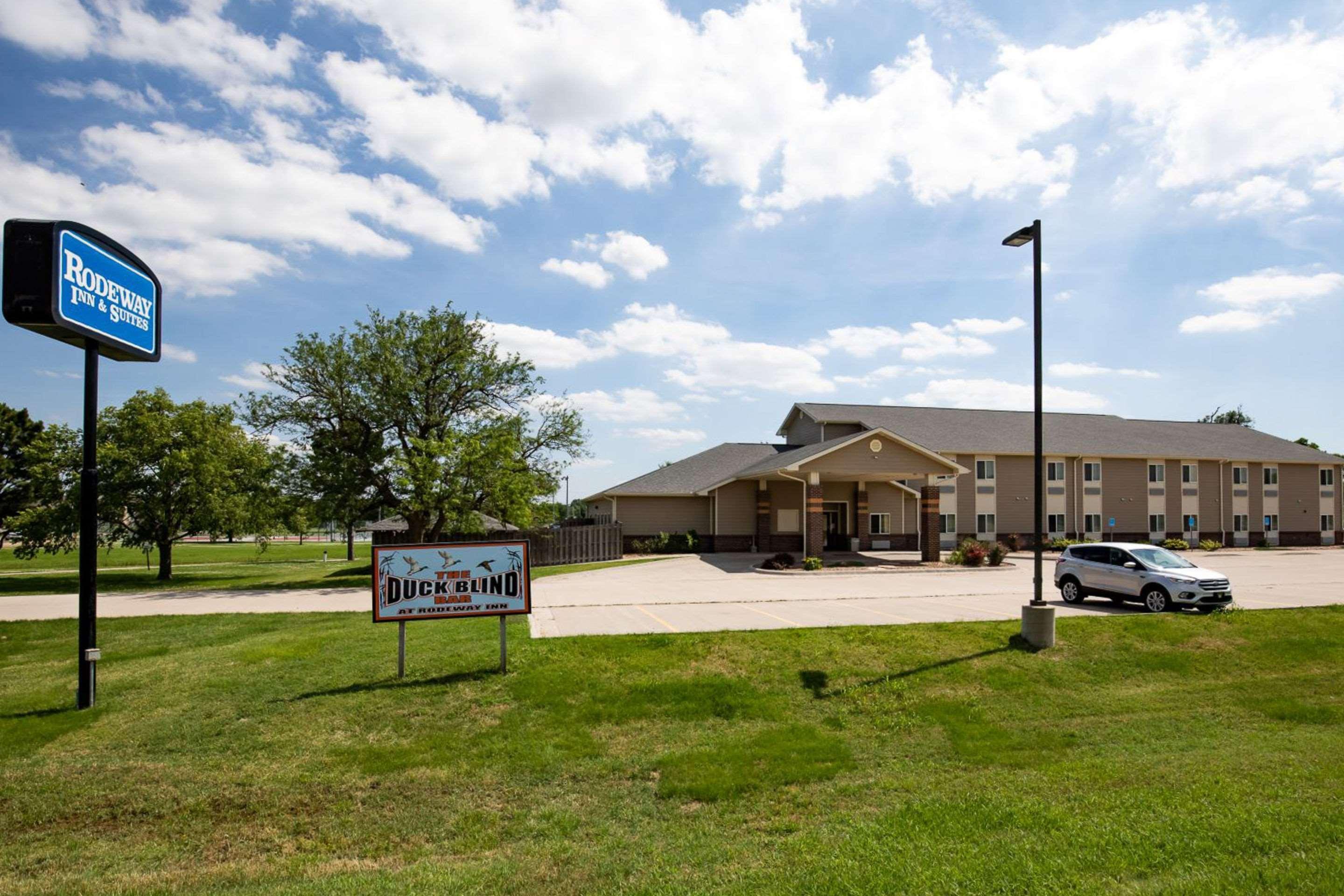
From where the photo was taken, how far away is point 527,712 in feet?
30.6

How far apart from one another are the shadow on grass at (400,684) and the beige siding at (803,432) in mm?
35344

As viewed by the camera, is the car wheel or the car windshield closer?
the car windshield

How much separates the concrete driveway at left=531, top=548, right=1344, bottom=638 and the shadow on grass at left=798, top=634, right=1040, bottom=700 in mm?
2318

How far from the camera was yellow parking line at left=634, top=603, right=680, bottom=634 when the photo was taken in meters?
13.9

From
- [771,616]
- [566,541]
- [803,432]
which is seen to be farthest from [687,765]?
[803,432]

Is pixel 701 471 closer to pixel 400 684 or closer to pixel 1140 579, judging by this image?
pixel 1140 579

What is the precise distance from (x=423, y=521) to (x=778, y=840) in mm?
26635

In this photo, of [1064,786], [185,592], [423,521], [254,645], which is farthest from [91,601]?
[423,521]

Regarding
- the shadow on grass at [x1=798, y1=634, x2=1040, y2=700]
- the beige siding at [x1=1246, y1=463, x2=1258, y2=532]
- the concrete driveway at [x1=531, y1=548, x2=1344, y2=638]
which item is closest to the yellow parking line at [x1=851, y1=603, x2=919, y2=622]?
the concrete driveway at [x1=531, y1=548, x2=1344, y2=638]

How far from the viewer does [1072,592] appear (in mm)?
18891

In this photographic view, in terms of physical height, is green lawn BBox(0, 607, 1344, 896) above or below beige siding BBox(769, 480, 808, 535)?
below

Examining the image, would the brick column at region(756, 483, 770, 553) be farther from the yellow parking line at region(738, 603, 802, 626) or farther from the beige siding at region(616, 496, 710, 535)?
the yellow parking line at region(738, 603, 802, 626)

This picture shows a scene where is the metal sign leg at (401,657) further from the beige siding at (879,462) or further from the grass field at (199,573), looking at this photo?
the beige siding at (879,462)

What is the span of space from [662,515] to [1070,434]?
2677 cm
